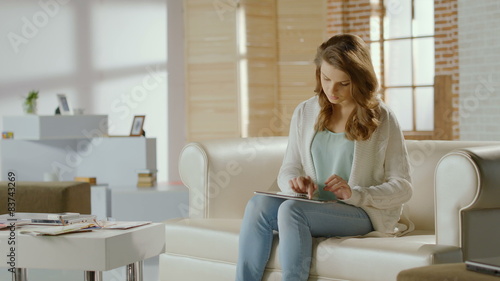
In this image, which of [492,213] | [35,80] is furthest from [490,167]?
[35,80]

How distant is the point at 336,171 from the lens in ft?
9.47

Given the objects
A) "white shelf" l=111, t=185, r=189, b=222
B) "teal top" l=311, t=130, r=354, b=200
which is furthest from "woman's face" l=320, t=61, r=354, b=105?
"white shelf" l=111, t=185, r=189, b=222

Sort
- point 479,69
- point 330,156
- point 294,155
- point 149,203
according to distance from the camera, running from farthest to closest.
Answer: point 479,69
point 149,203
point 294,155
point 330,156

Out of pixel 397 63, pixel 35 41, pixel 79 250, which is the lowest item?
pixel 79 250

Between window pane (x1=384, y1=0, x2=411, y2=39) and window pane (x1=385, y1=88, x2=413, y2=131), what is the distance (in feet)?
1.91

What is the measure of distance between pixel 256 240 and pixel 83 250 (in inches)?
23.6

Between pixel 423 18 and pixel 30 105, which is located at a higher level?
pixel 423 18

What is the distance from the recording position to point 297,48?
8.02 m

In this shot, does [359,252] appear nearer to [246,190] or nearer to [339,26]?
[246,190]

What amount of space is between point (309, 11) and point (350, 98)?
5.18 metres

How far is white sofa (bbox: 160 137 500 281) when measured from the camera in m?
2.50

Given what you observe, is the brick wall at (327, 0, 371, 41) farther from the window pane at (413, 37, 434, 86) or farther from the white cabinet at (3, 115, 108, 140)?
the white cabinet at (3, 115, 108, 140)

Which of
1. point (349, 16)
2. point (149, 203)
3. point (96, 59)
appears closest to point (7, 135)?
point (149, 203)

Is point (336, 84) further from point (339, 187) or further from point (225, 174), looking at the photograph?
point (225, 174)
